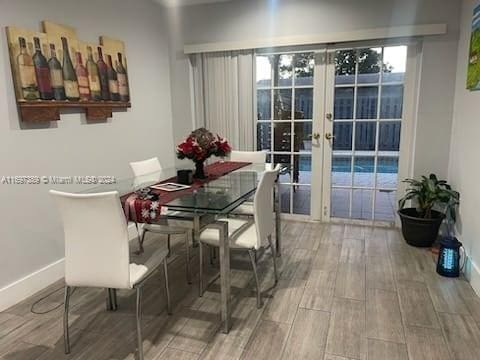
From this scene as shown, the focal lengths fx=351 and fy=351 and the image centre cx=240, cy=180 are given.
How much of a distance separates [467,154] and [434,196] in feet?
1.52

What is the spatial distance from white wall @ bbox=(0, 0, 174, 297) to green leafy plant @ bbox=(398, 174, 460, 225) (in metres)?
2.86

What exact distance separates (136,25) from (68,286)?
2883 mm

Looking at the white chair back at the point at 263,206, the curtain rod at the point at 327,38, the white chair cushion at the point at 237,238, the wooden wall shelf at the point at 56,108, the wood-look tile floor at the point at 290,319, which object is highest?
the curtain rod at the point at 327,38

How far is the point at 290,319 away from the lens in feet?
7.41

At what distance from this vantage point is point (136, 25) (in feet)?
12.2

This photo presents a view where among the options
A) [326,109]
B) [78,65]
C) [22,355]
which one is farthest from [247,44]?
[22,355]

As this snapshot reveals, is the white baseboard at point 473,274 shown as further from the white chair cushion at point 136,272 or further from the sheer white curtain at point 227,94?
the sheer white curtain at point 227,94

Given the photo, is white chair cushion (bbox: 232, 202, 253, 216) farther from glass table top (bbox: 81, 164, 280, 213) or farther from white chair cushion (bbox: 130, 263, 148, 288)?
white chair cushion (bbox: 130, 263, 148, 288)

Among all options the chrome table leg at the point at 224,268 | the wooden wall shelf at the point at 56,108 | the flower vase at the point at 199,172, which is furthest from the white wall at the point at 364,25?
the chrome table leg at the point at 224,268

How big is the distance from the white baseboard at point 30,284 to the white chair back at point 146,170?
37.6 inches

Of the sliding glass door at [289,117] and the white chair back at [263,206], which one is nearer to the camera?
the white chair back at [263,206]

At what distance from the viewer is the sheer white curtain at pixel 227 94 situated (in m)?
4.07

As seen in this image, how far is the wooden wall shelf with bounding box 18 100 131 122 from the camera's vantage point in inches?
99.0

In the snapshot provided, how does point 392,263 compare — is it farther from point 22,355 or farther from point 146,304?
point 22,355
